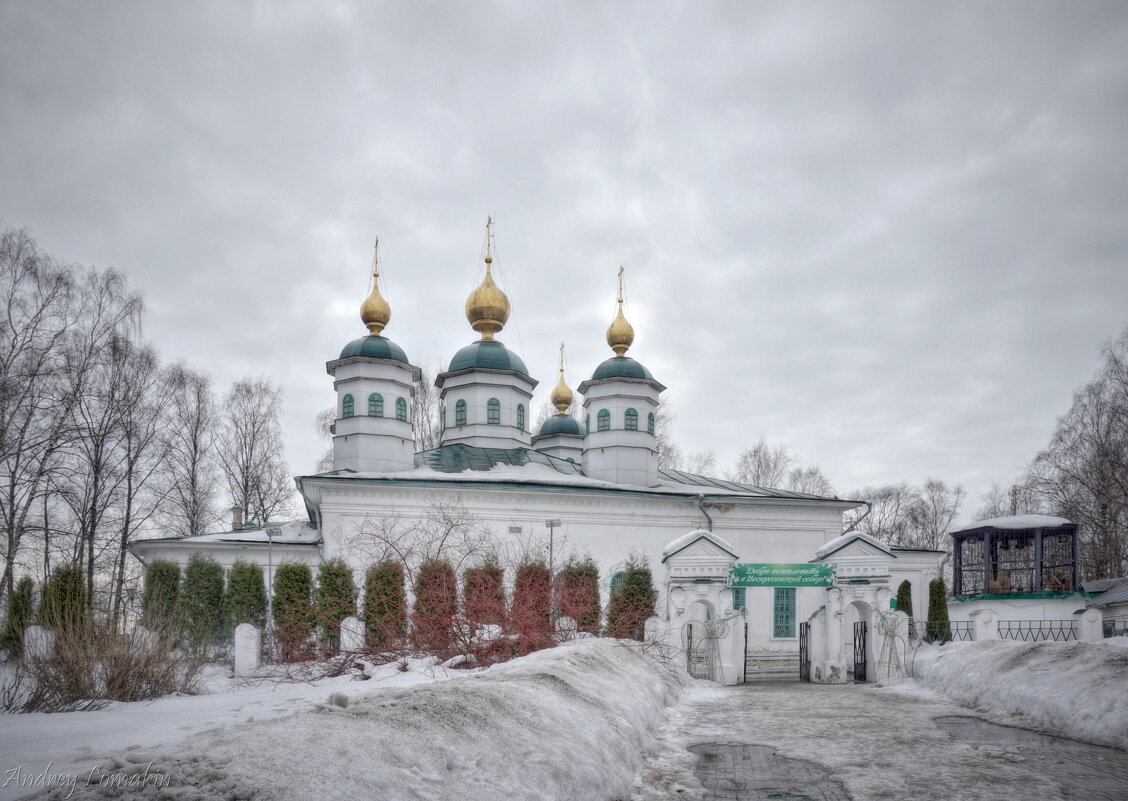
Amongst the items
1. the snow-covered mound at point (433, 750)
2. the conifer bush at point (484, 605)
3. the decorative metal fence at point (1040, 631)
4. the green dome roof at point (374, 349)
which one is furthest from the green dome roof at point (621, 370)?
the snow-covered mound at point (433, 750)

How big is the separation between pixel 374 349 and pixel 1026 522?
18.6m

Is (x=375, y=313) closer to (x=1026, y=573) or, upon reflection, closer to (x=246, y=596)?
(x=246, y=596)

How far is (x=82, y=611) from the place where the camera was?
29.6ft

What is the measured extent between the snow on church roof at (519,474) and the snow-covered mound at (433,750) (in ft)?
47.6

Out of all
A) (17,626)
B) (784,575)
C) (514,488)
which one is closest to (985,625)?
(784,575)

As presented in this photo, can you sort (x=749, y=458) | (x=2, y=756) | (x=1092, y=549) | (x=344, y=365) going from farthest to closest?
(x=749, y=458) → (x=1092, y=549) → (x=344, y=365) → (x=2, y=756)

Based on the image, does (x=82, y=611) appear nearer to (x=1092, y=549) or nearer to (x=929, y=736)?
(x=929, y=736)

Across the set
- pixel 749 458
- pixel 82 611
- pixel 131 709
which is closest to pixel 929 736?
pixel 131 709

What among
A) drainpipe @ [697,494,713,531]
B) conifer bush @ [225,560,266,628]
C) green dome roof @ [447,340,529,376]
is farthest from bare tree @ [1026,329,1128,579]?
conifer bush @ [225,560,266,628]

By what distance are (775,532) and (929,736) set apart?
1524cm

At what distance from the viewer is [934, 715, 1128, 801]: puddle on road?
5738mm

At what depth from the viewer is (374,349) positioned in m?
22.8

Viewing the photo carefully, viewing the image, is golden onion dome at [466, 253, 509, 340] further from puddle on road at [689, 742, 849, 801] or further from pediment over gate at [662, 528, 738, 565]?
puddle on road at [689, 742, 849, 801]

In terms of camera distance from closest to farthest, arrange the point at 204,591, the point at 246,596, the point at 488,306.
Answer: the point at 246,596
the point at 204,591
the point at 488,306
